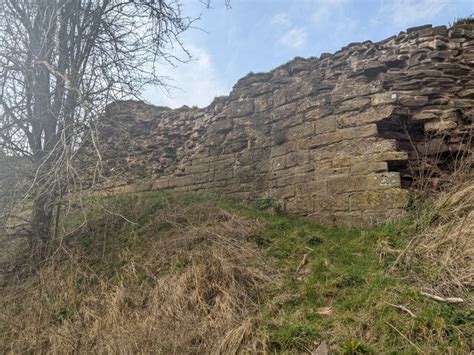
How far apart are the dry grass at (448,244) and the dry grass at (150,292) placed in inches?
57.8

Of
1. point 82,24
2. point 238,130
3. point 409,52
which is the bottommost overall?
point 238,130

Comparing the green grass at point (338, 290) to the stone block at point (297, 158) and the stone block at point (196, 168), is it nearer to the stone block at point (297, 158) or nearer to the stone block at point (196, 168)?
the stone block at point (297, 158)

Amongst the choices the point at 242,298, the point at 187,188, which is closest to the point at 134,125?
the point at 187,188

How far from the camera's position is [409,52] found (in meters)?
6.43

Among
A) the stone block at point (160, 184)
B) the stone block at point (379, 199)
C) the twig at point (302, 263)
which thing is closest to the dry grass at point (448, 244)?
the stone block at point (379, 199)

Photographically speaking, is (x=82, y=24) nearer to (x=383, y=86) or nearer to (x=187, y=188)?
(x=187, y=188)

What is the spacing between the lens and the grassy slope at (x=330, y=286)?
11.1ft

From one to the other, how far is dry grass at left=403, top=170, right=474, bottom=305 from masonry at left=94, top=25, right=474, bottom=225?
26.4 inches

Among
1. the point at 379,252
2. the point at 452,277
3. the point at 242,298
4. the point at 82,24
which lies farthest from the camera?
the point at 82,24

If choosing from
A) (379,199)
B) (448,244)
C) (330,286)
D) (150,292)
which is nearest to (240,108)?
(379,199)

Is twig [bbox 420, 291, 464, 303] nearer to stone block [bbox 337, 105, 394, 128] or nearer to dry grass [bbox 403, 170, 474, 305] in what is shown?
dry grass [bbox 403, 170, 474, 305]

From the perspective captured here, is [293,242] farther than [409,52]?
No

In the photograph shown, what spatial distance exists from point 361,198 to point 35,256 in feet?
14.0

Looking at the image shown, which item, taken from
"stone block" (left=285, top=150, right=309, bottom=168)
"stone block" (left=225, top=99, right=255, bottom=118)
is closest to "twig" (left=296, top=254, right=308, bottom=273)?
"stone block" (left=285, top=150, right=309, bottom=168)
